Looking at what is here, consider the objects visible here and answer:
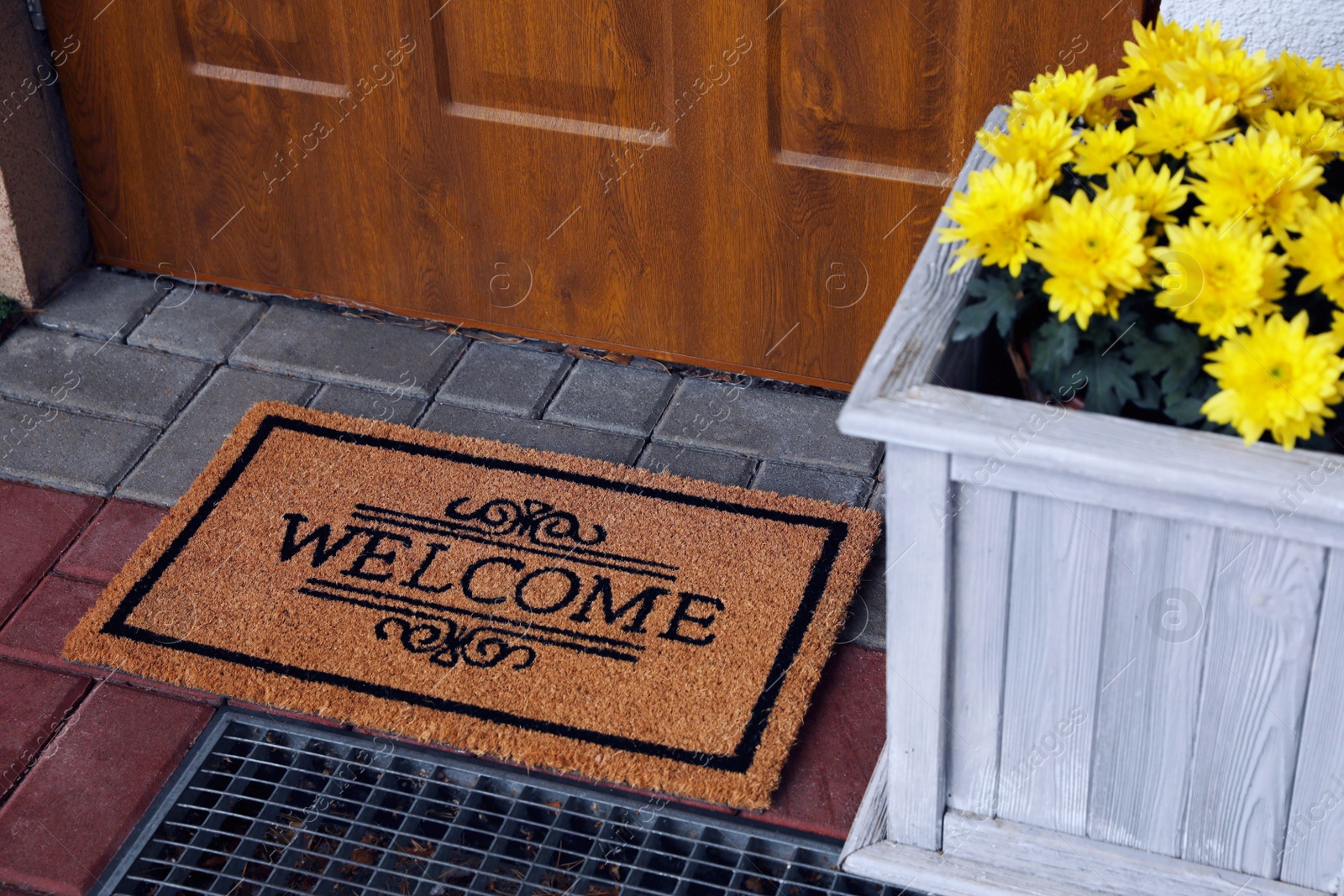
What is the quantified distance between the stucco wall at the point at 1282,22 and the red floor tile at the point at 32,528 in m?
1.82

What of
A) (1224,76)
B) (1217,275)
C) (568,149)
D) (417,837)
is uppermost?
(1224,76)

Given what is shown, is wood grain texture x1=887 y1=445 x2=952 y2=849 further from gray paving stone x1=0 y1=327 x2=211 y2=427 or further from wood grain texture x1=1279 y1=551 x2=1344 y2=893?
gray paving stone x1=0 y1=327 x2=211 y2=427

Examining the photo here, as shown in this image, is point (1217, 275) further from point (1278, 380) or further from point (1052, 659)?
point (1052, 659)

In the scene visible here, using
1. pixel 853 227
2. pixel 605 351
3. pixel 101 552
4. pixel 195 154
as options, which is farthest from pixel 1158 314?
pixel 195 154

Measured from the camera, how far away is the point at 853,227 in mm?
2336

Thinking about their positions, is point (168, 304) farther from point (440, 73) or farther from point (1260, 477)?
point (1260, 477)

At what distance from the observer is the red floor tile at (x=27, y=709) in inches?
76.0

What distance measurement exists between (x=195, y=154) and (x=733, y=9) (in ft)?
3.60

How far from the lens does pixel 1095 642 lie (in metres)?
1.43

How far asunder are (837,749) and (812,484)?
1.80 ft

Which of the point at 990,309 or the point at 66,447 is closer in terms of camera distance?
the point at 990,309

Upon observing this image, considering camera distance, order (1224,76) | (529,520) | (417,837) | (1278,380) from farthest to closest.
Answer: (529,520)
(417,837)
(1224,76)
(1278,380)

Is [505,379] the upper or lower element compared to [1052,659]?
lower

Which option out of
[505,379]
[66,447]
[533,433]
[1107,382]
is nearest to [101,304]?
[66,447]
